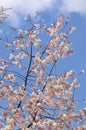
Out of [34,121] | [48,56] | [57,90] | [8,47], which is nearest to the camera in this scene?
[34,121]

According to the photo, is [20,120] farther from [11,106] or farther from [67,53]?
[67,53]

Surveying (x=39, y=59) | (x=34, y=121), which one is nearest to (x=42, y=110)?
(x=34, y=121)

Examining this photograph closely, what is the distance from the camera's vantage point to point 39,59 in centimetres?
1542

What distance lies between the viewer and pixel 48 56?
605 inches

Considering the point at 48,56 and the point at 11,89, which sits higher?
the point at 48,56

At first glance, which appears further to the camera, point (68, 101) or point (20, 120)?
point (68, 101)

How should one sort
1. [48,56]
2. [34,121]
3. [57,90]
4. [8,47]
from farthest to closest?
1. [8,47]
2. [48,56]
3. [57,90]
4. [34,121]

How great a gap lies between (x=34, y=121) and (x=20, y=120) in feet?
1.63

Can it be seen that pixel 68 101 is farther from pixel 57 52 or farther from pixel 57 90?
pixel 57 52

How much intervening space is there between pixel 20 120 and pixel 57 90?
1.78 metres

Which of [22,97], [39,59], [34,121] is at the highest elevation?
[39,59]

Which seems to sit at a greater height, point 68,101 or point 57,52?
point 57,52

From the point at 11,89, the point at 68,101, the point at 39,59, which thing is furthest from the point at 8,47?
the point at 68,101

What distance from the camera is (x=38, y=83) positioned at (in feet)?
48.0
